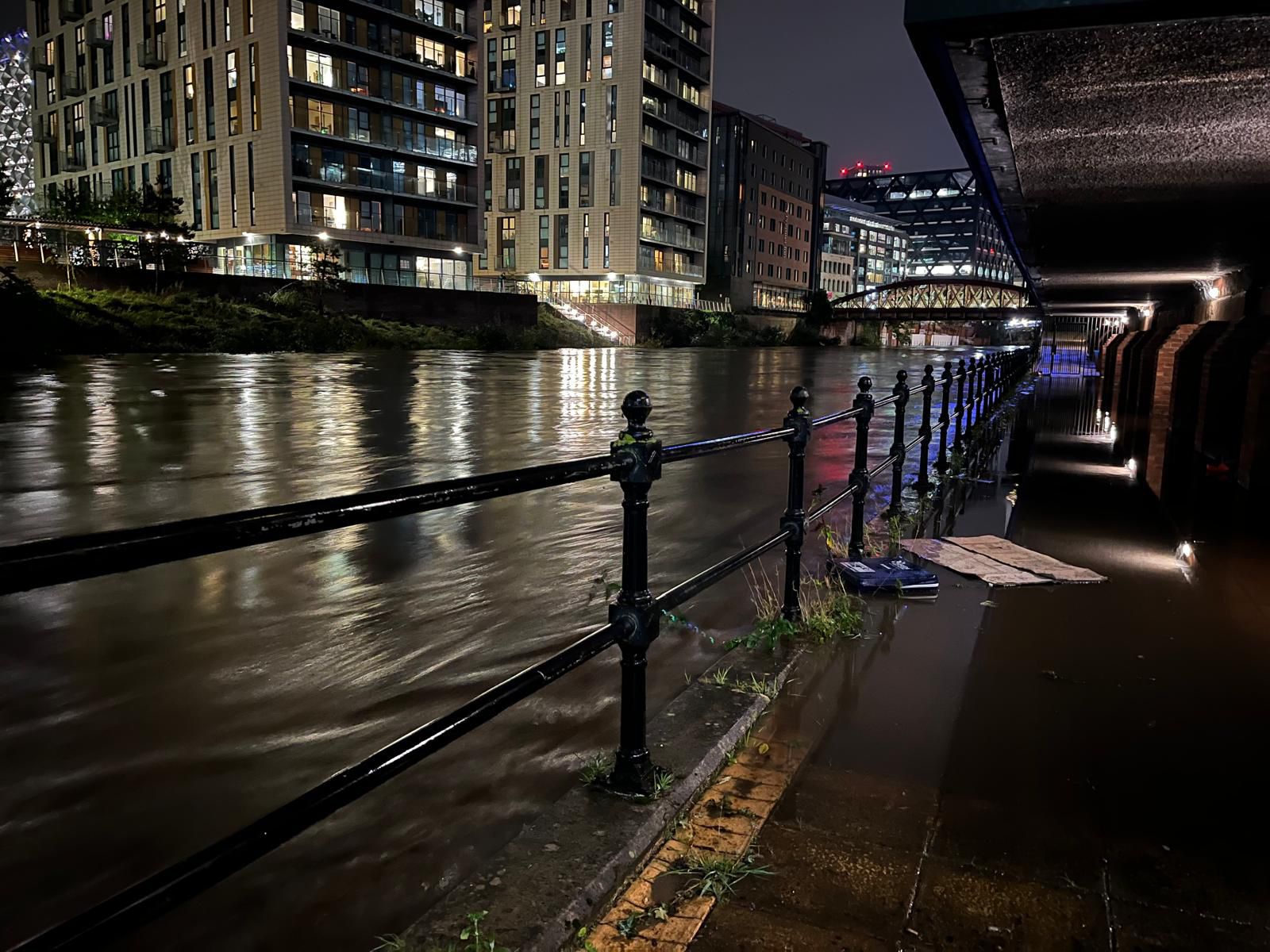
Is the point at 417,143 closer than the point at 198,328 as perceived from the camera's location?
No

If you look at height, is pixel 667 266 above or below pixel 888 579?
above

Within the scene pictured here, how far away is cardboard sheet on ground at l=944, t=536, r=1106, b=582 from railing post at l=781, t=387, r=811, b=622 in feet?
7.11

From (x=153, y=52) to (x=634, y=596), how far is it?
73.4 meters

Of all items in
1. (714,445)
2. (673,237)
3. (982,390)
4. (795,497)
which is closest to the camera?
(714,445)

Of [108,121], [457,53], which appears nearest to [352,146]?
[457,53]

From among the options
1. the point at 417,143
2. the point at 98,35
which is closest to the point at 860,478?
the point at 417,143

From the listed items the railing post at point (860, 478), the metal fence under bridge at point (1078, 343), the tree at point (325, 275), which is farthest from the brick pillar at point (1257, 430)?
the tree at point (325, 275)

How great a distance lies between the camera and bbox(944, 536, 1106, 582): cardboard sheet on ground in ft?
19.0

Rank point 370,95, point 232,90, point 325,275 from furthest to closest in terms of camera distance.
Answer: point 370,95 → point 232,90 → point 325,275

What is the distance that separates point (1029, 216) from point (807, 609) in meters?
6.94

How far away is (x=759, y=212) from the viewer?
112m

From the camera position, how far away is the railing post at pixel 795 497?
13.9 ft

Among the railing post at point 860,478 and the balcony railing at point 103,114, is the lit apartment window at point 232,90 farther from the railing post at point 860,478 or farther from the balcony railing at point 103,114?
the railing post at point 860,478

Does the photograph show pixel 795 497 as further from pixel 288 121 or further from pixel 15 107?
pixel 15 107
